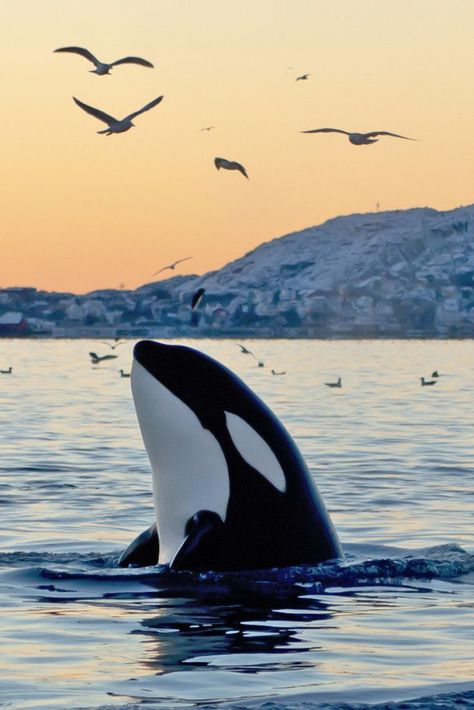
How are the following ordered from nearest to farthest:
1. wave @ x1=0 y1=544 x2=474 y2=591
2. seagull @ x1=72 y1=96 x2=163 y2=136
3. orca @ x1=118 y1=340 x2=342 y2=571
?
orca @ x1=118 y1=340 x2=342 y2=571 → wave @ x1=0 y1=544 x2=474 y2=591 → seagull @ x1=72 y1=96 x2=163 y2=136

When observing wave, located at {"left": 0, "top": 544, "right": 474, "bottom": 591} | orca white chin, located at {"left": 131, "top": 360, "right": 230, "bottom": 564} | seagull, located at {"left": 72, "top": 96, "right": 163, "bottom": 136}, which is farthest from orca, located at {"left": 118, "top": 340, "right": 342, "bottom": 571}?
seagull, located at {"left": 72, "top": 96, "right": 163, "bottom": 136}

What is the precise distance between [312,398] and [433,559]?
34782 millimetres

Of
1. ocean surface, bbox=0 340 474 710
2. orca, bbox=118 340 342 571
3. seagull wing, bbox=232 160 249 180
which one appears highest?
seagull wing, bbox=232 160 249 180

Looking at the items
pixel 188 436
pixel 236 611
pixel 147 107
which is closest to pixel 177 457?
pixel 188 436

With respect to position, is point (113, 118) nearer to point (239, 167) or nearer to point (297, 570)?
point (239, 167)

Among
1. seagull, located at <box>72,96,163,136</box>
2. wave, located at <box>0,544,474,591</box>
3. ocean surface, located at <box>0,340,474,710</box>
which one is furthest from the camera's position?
seagull, located at <box>72,96,163,136</box>

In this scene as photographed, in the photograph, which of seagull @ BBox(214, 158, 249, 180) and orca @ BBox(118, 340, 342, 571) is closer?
orca @ BBox(118, 340, 342, 571)

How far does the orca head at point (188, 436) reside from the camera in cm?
962

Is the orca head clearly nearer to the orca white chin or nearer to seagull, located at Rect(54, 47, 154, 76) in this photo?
the orca white chin

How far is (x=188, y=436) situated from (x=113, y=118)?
36.4 feet

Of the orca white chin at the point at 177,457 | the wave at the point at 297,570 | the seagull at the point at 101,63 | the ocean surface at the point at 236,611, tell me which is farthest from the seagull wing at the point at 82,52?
the orca white chin at the point at 177,457

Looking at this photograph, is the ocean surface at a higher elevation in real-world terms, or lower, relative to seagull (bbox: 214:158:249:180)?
lower

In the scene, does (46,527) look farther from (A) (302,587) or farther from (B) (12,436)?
(B) (12,436)

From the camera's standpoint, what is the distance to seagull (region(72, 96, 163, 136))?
776 inches
